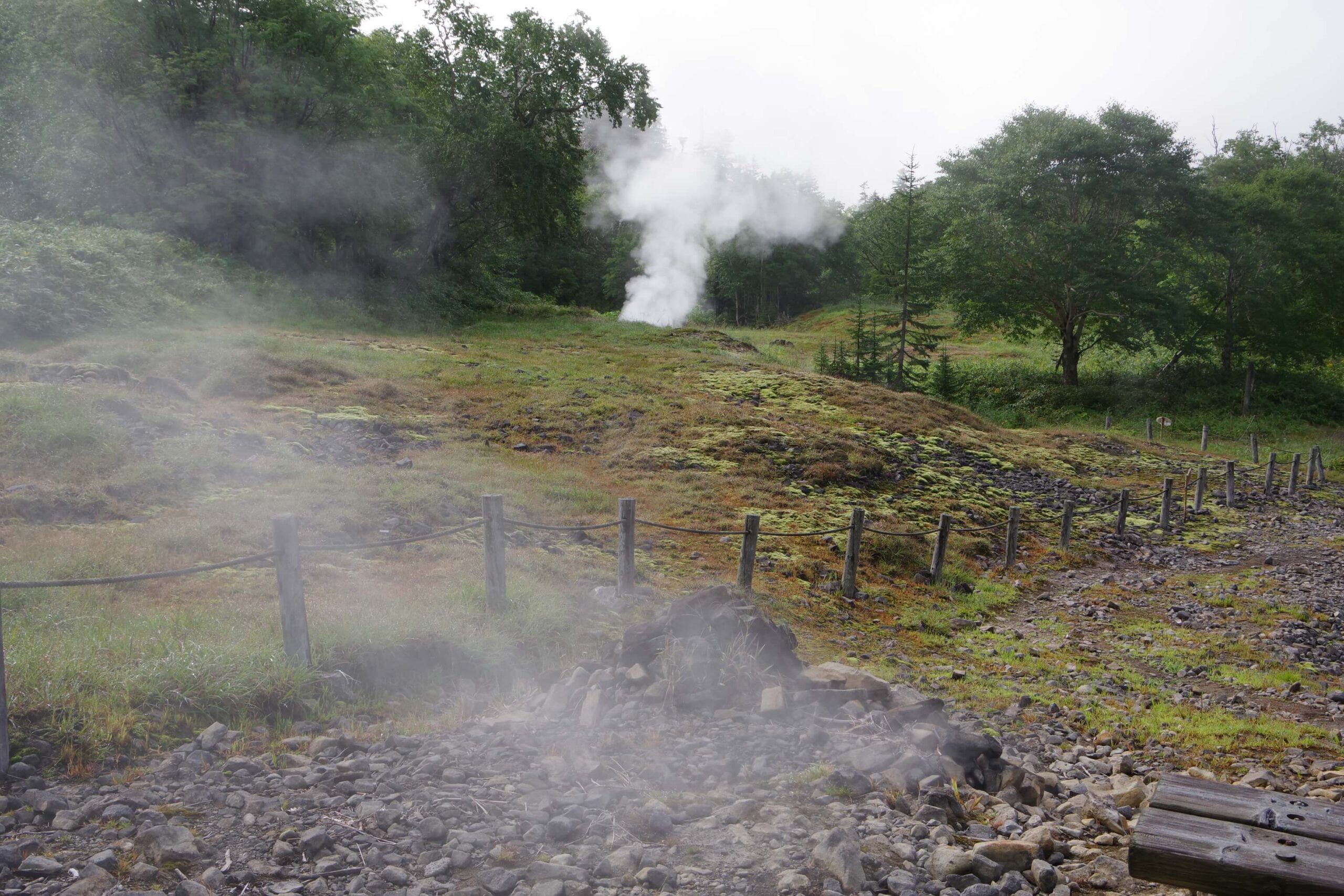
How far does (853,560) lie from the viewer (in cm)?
1112

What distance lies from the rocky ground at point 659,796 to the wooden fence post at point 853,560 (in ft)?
12.1

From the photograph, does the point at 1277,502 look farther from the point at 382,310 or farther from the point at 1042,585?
the point at 382,310

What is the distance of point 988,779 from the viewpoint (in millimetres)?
5266

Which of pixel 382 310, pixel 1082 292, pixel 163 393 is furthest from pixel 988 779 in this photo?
pixel 1082 292

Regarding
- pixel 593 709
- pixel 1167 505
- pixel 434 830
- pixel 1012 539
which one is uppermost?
pixel 434 830

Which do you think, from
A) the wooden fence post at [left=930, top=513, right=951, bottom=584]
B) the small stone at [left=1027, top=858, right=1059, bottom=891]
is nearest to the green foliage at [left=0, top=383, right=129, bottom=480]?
the small stone at [left=1027, top=858, right=1059, bottom=891]

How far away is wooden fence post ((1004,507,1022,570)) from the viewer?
46.4 ft

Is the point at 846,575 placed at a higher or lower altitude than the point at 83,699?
lower

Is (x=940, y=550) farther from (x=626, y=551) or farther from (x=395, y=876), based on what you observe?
(x=395, y=876)

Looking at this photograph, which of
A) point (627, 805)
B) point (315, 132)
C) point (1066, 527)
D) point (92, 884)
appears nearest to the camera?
point (92, 884)

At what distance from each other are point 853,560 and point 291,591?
713cm

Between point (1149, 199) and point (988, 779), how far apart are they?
123 ft

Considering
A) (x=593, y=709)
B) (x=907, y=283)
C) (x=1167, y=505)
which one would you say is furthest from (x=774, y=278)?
(x=593, y=709)

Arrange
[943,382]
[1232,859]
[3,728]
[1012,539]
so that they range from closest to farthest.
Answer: [1232,859], [3,728], [1012,539], [943,382]
